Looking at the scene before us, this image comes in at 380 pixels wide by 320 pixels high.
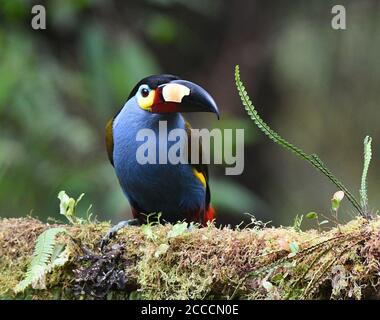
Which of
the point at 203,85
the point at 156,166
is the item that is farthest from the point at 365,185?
the point at 203,85

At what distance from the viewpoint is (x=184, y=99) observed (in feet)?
10.4

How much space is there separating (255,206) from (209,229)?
11.6ft

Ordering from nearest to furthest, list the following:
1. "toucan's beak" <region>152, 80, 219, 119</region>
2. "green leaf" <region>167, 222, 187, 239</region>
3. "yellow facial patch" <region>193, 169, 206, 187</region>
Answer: "green leaf" <region>167, 222, 187, 239</region> → "toucan's beak" <region>152, 80, 219, 119</region> → "yellow facial patch" <region>193, 169, 206, 187</region>

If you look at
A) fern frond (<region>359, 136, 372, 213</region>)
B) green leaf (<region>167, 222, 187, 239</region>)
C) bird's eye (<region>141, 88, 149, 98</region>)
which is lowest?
green leaf (<region>167, 222, 187, 239</region>)

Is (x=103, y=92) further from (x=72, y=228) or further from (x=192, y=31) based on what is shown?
(x=72, y=228)

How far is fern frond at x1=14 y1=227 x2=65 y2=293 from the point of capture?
2111 mm

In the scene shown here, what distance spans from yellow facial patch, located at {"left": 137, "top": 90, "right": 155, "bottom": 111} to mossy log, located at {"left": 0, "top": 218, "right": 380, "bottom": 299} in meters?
1.08

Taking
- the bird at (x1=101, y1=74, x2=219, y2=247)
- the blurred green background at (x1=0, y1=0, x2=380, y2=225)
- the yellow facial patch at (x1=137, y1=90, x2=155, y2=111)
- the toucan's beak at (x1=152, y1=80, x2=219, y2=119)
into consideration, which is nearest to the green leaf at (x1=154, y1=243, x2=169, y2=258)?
the toucan's beak at (x1=152, y1=80, x2=219, y2=119)

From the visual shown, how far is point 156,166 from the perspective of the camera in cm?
335

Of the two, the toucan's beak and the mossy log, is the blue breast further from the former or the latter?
the mossy log

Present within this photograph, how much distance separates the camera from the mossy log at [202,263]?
192 centimetres

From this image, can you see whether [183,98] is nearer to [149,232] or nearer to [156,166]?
[156,166]

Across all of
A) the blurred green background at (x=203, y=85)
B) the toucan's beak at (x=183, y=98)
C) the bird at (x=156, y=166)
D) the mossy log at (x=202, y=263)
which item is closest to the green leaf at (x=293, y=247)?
the mossy log at (x=202, y=263)
